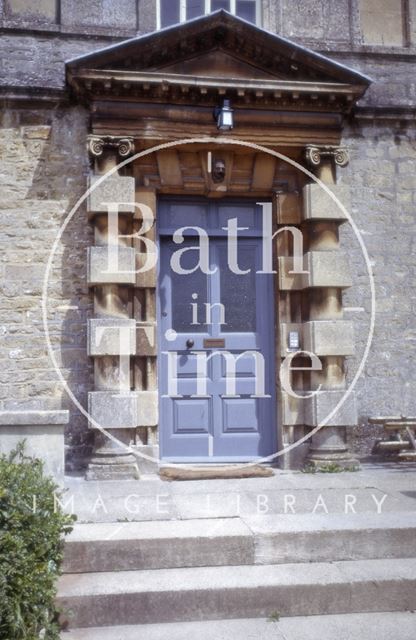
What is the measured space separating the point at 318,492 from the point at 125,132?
12.9 ft

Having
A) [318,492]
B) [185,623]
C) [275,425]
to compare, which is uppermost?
[275,425]

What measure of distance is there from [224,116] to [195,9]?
5.53ft

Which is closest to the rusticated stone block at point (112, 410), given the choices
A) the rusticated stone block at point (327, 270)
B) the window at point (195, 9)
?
the rusticated stone block at point (327, 270)

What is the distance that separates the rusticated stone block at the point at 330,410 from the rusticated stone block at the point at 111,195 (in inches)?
106

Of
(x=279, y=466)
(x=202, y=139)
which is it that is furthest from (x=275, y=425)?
(x=202, y=139)

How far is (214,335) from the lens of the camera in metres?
7.39

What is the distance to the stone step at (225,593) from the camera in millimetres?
4102

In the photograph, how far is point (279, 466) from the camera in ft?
24.0

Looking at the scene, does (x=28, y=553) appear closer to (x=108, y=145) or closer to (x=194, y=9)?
(x=108, y=145)

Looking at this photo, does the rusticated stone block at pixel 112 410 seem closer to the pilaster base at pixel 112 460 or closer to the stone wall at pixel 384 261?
the pilaster base at pixel 112 460

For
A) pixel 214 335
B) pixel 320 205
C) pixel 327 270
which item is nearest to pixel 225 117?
pixel 320 205

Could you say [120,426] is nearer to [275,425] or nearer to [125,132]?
[275,425]

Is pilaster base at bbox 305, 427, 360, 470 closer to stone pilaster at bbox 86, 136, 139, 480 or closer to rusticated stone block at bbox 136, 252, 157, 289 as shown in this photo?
stone pilaster at bbox 86, 136, 139, 480

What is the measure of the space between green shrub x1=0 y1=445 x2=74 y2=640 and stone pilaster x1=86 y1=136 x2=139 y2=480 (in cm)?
274
